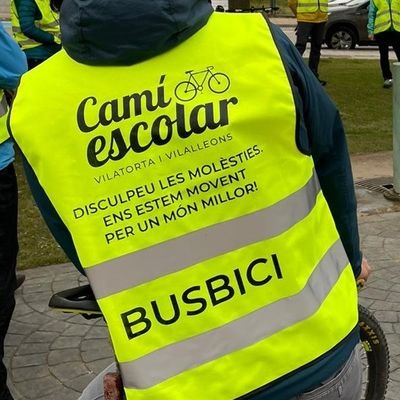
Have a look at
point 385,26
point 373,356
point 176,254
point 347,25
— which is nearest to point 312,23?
point 385,26

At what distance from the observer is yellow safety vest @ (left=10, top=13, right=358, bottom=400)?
1.63 metres

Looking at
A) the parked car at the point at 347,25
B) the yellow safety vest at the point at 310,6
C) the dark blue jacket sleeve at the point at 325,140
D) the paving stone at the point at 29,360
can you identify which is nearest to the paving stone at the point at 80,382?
the paving stone at the point at 29,360

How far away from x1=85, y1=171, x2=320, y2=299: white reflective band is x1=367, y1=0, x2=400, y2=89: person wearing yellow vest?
10942mm

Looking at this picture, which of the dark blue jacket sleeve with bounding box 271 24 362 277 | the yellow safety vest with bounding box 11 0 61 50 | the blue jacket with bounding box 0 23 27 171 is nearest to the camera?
the dark blue jacket sleeve with bounding box 271 24 362 277

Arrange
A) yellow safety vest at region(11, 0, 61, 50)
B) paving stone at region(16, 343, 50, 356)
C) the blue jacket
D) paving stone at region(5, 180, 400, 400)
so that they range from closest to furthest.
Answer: the blue jacket, paving stone at region(5, 180, 400, 400), paving stone at region(16, 343, 50, 356), yellow safety vest at region(11, 0, 61, 50)

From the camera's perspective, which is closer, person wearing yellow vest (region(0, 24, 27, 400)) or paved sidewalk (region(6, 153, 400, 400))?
person wearing yellow vest (region(0, 24, 27, 400))

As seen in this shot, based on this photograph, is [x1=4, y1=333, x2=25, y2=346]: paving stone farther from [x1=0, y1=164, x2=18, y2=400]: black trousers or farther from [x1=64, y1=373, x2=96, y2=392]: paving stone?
[x1=0, y1=164, x2=18, y2=400]: black trousers

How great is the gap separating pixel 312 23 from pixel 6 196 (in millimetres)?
9689

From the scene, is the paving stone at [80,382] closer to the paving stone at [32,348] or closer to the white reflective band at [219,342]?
the paving stone at [32,348]

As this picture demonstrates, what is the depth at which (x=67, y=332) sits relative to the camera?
14.8 ft

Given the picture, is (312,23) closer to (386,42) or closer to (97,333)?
(386,42)

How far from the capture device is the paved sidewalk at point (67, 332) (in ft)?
13.1

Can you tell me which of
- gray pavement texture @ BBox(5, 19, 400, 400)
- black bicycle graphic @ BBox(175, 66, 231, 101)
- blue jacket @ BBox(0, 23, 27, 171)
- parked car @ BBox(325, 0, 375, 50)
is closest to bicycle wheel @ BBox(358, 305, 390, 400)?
gray pavement texture @ BBox(5, 19, 400, 400)

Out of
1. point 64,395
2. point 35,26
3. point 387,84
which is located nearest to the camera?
point 64,395
